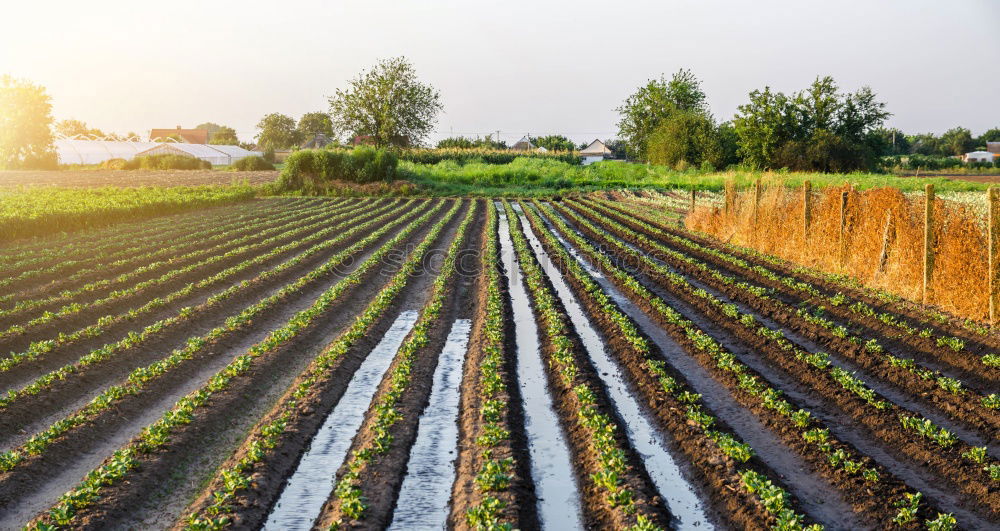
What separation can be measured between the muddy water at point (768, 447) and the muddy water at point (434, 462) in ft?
9.78

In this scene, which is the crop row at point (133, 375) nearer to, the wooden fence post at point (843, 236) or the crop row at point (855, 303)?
the crop row at point (855, 303)

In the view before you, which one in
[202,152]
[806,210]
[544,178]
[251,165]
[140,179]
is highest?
Answer: [202,152]

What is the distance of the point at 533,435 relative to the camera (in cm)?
761

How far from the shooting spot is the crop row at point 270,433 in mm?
5863

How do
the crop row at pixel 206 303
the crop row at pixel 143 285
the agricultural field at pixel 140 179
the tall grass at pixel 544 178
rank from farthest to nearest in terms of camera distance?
the tall grass at pixel 544 178 → the agricultural field at pixel 140 179 → the crop row at pixel 143 285 → the crop row at pixel 206 303

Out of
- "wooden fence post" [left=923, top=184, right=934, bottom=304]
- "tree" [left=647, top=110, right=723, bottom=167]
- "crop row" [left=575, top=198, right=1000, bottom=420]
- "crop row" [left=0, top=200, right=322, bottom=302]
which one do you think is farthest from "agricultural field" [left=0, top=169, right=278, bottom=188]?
"wooden fence post" [left=923, top=184, right=934, bottom=304]

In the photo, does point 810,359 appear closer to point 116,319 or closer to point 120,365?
point 120,365

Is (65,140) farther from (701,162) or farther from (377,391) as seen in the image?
(377,391)

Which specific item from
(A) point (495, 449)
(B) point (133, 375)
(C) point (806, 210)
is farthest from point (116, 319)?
(C) point (806, 210)

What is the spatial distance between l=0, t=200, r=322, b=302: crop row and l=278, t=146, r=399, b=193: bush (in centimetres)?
1851

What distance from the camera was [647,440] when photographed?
7480 millimetres

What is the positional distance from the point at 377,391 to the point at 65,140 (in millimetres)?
84567

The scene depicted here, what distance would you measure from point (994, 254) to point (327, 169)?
4054cm

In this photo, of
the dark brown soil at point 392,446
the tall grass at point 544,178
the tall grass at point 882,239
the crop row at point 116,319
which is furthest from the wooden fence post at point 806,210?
the tall grass at point 544,178
